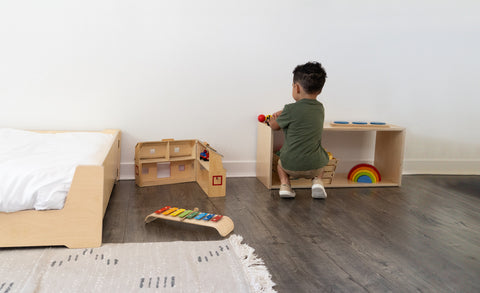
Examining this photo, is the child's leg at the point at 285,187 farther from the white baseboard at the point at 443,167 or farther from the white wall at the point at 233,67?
the white baseboard at the point at 443,167

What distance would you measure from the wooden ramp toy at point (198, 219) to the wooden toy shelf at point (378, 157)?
860 millimetres

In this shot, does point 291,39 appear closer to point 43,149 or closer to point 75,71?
point 75,71

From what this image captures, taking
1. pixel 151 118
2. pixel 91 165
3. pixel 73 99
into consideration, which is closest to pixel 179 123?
pixel 151 118

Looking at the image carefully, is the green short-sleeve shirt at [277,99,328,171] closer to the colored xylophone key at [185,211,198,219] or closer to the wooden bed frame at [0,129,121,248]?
the colored xylophone key at [185,211,198,219]

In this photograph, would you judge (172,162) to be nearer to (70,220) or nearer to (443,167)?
(70,220)

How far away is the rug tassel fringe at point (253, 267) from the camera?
1.34 metres

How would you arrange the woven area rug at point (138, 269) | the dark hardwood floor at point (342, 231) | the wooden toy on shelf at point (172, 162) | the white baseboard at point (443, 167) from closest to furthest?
the woven area rug at point (138, 269), the dark hardwood floor at point (342, 231), the wooden toy on shelf at point (172, 162), the white baseboard at point (443, 167)

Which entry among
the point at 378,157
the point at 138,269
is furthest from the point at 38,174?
the point at 378,157

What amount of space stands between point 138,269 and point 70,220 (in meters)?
0.37

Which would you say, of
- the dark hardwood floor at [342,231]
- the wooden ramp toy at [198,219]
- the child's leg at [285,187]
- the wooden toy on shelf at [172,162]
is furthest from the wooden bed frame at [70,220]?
the child's leg at [285,187]

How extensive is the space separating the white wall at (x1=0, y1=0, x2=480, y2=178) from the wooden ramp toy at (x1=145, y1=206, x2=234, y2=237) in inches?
38.5

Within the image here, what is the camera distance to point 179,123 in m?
2.84

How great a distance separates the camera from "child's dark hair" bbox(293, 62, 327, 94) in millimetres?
2305

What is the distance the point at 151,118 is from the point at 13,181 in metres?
1.34
